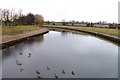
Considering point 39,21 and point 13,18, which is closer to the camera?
point 13,18

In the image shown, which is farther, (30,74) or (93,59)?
(93,59)


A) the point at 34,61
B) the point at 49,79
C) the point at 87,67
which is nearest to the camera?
the point at 49,79

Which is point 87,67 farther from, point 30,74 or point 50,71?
point 30,74

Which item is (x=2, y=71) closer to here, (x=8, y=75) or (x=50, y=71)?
(x=8, y=75)

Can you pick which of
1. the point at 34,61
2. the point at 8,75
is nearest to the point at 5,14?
the point at 34,61

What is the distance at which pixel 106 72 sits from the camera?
73.4ft

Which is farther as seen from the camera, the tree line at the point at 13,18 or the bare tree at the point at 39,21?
the bare tree at the point at 39,21

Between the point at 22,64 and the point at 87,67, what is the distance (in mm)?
7156

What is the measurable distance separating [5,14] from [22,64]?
223ft

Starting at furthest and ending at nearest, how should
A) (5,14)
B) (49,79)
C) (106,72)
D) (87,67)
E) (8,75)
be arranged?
1. (5,14)
2. (87,67)
3. (106,72)
4. (8,75)
5. (49,79)

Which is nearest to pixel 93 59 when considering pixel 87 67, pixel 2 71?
pixel 87 67

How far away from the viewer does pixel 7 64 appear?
2555 cm

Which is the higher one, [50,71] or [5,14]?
[5,14]

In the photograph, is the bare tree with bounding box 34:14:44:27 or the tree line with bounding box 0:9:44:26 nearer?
the tree line with bounding box 0:9:44:26
